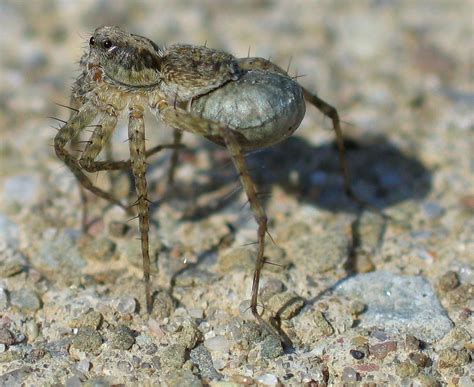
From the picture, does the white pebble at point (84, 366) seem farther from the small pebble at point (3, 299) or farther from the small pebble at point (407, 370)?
the small pebble at point (407, 370)

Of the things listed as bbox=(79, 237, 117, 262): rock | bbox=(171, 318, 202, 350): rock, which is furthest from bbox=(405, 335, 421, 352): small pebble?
bbox=(79, 237, 117, 262): rock

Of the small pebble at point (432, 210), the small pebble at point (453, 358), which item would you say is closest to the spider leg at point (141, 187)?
the small pebble at point (453, 358)

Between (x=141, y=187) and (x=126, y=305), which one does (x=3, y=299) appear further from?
(x=141, y=187)

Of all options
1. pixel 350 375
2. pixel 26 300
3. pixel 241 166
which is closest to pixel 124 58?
pixel 241 166

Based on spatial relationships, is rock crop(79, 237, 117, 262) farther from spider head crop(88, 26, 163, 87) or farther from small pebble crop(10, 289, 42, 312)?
spider head crop(88, 26, 163, 87)

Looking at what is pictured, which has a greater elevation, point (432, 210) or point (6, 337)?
point (432, 210)

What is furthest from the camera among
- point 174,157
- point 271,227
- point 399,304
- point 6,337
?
point 174,157

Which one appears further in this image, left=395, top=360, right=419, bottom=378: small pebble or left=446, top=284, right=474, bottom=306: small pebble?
left=446, top=284, right=474, bottom=306: small pebble

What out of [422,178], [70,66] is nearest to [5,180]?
→ [70,66]
